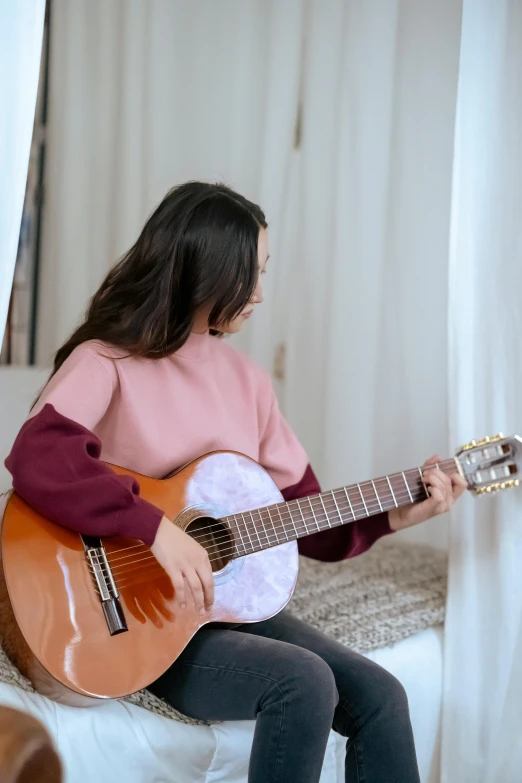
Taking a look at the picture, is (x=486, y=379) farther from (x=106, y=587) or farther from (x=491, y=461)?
(x=106, y=587)

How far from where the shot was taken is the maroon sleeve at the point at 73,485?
1098 mm

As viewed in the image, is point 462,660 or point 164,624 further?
point 462,660

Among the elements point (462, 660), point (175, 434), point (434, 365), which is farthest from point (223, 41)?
point (462, 660)

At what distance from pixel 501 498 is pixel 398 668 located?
0.35 m

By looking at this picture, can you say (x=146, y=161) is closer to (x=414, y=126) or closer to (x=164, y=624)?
(x=414, y=126)

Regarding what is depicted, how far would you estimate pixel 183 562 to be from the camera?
110 cm

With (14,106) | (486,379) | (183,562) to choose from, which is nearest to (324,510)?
(183,562)

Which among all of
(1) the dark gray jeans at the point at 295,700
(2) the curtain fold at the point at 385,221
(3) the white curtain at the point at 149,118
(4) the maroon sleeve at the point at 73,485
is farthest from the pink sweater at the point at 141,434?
(3) the white curtain at the point at 149,118

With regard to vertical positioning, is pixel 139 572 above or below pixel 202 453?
below

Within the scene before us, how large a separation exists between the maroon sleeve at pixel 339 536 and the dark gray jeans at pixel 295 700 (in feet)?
0.67

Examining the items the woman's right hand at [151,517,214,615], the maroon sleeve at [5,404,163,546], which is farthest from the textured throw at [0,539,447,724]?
the maroon sleeve at [5,404,163,546]

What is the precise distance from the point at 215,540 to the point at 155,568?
117 millimetres

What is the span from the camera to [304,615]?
5.04ft

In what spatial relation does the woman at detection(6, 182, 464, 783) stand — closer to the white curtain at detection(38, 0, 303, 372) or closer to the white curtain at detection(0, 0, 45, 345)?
the white curtain at detection(0, 0, 45, 345)
